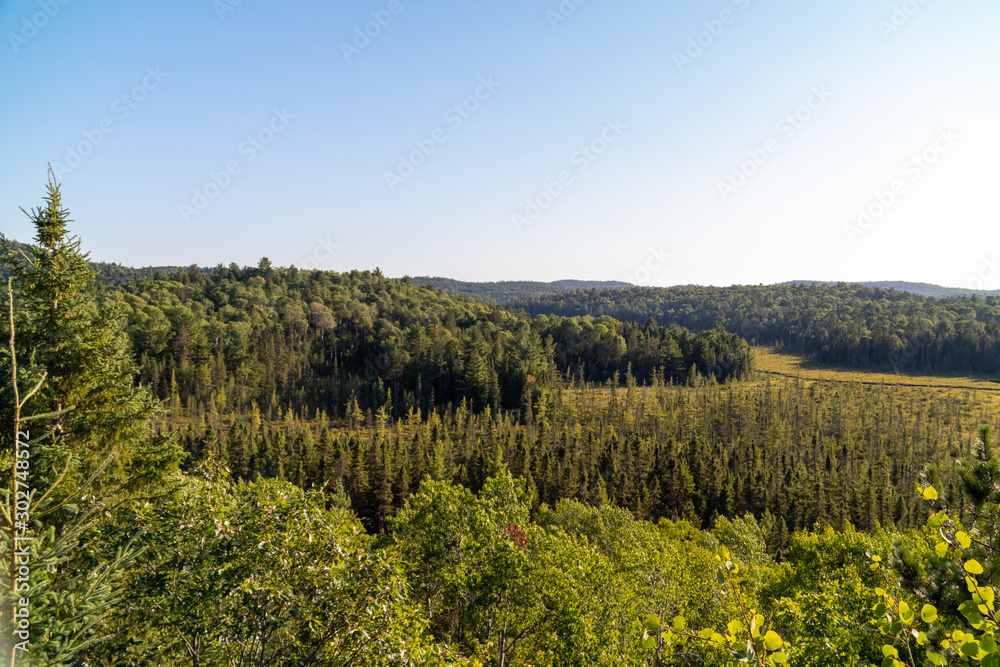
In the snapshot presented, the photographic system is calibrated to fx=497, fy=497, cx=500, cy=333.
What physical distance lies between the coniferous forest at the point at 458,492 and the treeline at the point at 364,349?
83cm

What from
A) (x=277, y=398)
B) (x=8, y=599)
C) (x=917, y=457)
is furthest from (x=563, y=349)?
(x=8, y=599)

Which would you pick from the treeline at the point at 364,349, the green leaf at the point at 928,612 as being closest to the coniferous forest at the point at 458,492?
the green leaf at the point at 928,612

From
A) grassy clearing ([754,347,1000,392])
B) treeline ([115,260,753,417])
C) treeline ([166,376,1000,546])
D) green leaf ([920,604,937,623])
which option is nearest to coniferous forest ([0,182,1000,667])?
green leaf ([920,604,937,623])

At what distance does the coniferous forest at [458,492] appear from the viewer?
21.7ft

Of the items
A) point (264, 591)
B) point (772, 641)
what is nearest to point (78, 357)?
point (264, 591)

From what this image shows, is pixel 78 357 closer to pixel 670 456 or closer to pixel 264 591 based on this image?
pixel 264 591

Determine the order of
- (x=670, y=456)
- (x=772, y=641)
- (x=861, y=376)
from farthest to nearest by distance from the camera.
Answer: (x=861, y=376) < (x=670, y=456) < (x=772, y=641)

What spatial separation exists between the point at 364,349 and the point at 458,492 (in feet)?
421

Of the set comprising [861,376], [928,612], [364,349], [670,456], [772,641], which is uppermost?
[928,612]

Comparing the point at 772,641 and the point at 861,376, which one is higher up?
the point at 772,641

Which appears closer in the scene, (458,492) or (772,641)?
(772,641)

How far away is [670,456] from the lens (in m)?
59.9

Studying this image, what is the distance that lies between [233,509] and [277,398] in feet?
357

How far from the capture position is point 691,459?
2344 inches
